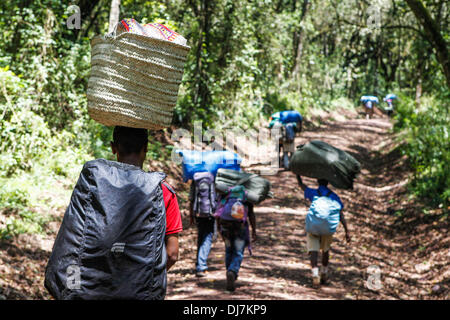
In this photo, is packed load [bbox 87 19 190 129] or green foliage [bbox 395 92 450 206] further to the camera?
green foliage [bbox 395 92 450 206]

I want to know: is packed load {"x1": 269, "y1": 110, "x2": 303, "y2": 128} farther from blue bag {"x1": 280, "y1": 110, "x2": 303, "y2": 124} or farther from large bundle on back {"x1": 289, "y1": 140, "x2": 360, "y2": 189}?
large bundle on back {"x1": 289, "y1": 140, "x2": 360, "y2": 189}

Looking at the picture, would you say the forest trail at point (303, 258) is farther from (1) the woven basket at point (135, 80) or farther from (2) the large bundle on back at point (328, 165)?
(1) the woven basket at point (135, 80)

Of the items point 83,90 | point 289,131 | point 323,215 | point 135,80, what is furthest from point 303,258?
point 135,80

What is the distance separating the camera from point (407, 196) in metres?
13.4

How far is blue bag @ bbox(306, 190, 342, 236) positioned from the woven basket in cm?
440

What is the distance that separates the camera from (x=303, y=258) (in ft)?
29.3

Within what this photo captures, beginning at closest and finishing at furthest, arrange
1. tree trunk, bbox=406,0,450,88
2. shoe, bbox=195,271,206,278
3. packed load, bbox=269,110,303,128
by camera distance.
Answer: shoe, bbox=195,271,206,278 → tree trunk, bbox=406,0,450,88 → packed load, bbox=269,110,303,128

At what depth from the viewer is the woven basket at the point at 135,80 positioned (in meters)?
2.98

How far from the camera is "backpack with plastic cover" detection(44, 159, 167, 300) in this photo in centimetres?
258

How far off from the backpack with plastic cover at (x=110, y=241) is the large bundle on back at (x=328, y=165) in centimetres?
480

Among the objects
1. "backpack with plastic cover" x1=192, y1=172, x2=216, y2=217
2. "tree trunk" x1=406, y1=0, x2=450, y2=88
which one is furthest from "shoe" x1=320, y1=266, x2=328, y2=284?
"tree trunk" x1=406, y1=0, x2=450, y2=88

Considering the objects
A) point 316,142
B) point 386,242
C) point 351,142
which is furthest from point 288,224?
point 351,142

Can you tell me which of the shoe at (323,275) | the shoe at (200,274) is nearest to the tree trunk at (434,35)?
the shoe at (323,275)
